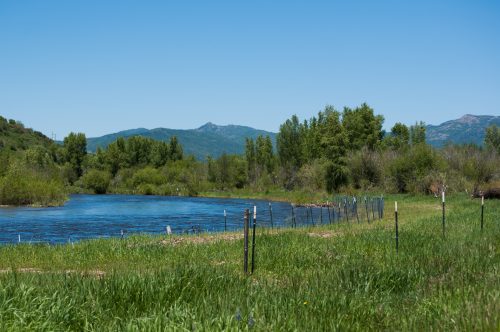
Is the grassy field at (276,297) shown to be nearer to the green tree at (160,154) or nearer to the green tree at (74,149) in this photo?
the green tree at (160,154)

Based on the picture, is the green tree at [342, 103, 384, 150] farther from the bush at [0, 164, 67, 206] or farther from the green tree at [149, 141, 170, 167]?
the green tree at [149, 141, 170, 167]

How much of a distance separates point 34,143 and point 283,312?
18498 cm

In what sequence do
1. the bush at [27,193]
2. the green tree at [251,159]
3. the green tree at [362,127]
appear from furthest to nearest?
1. the green tree at [251,159]
2. the green tree at [362,127]
3. the bush at [27,193]

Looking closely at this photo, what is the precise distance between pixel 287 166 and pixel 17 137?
107888 millimetres

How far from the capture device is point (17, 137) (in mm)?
178625

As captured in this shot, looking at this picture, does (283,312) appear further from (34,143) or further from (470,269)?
(34,143)

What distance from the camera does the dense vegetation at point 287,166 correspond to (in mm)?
70062

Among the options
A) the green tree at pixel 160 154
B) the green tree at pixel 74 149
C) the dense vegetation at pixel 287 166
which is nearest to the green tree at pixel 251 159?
the dense vegetation at pixel 287 166

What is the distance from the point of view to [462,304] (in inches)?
323

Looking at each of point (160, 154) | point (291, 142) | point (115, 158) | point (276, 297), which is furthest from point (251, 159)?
point (276, 297)

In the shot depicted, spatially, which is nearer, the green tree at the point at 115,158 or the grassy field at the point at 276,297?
the grassy field at the point at 276,297

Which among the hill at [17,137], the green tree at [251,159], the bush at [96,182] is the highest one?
the hill at [17,137]

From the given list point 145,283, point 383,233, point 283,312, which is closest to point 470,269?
point 283,312

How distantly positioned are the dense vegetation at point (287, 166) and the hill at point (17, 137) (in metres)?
1.01
